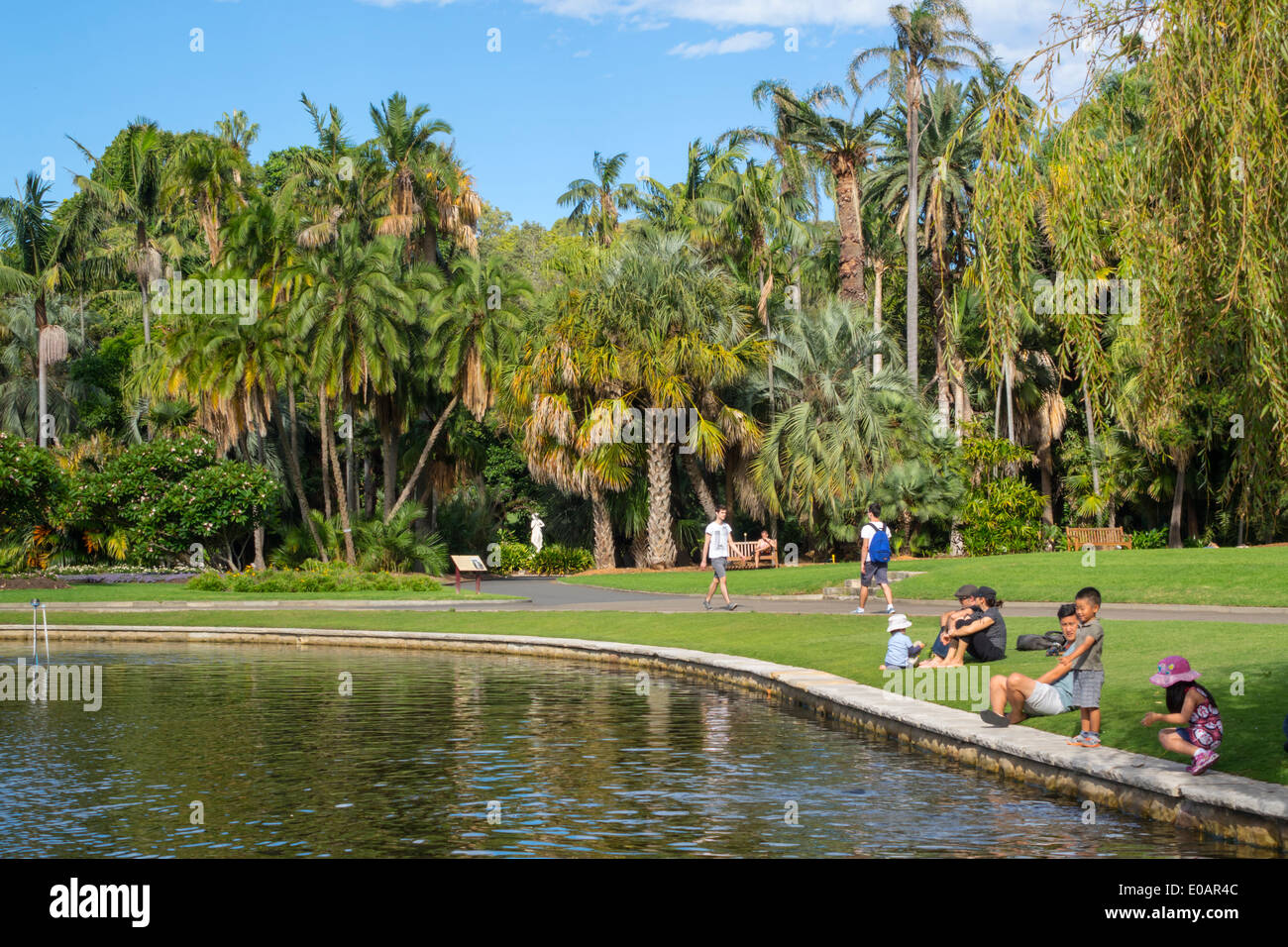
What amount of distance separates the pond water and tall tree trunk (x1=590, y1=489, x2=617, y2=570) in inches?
1095

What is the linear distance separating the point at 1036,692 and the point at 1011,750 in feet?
4.60

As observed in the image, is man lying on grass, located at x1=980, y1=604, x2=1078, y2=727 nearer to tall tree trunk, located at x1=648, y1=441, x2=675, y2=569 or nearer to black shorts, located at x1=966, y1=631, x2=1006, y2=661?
black shorts, located at x1=966, y1=631, x2=1006, y2=661

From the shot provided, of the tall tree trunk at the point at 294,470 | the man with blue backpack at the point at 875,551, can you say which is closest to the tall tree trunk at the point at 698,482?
the tall tree trunk at the point at 294,470

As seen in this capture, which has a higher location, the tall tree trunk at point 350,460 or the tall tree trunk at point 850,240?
the tall tree trunk at point 850,240

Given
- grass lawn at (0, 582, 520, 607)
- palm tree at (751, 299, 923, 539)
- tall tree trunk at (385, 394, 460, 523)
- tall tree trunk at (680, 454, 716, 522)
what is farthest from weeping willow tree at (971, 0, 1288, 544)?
tall tree trunk at (385, 394, 460, 523)

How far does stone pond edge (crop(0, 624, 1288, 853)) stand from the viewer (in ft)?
28.5

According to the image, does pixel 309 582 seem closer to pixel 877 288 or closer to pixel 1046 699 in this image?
pixel 1046 699

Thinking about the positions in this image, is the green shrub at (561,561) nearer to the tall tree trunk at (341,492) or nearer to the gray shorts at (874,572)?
the tall tree trunk at (341,492)

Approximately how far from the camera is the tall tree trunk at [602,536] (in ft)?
149

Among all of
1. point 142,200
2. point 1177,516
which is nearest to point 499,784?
point 1177,516

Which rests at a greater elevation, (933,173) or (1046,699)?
(933,173)

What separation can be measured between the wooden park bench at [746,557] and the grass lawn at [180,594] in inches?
462

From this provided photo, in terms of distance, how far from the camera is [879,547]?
74.1 ft
